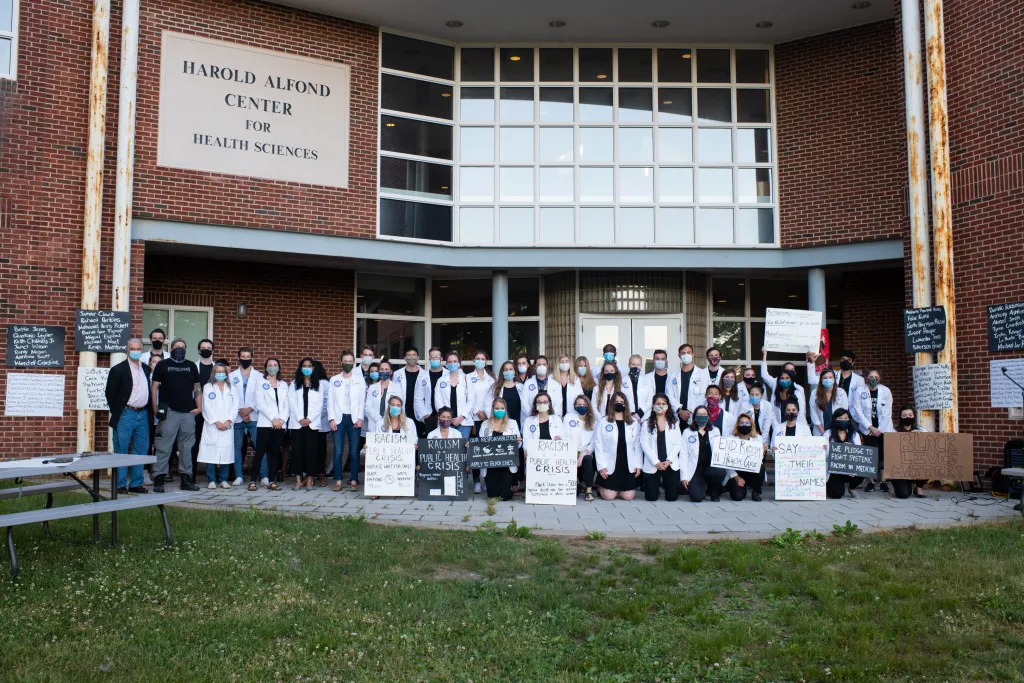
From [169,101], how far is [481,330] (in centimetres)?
703

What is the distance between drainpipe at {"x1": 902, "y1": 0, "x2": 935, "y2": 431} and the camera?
11.8 meters

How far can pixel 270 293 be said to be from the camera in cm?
1514

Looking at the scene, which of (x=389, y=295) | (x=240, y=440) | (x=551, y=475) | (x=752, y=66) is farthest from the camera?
(x=389, y=295)

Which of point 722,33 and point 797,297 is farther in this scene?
point 797,297

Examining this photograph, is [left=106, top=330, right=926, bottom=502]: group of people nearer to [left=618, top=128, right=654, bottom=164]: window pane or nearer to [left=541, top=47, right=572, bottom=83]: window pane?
[left=618, top=128, right=654, bottom=164]: window pane

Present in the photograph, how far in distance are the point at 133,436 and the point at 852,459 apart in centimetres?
914

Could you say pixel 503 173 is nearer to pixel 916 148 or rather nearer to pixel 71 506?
pixel 916 148

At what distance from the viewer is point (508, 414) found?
35.6 ft

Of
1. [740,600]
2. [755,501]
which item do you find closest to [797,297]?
[755,501]

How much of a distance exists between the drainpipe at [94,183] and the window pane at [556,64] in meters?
7.70

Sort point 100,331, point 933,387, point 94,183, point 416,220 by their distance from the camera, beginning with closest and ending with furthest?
point 933,387, point 100,331, point 94,183, point 416,220

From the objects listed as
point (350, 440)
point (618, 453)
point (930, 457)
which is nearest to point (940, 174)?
point (930, 457)

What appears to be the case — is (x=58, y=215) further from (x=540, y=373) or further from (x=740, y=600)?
(x=740, y=600)

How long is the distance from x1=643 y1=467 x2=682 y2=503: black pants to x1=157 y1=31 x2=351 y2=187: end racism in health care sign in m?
7.93
